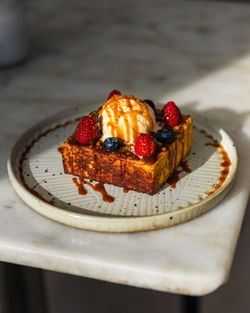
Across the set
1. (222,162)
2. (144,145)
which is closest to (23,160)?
(144,145)

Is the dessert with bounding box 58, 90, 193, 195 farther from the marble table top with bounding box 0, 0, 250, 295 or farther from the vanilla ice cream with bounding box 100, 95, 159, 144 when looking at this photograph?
the marble table top with bounding box 0, 0, 250, 295

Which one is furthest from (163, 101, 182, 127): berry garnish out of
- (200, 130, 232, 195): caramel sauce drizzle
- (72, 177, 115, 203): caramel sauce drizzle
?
(72, 177, 115, 203): caramel sauce drizzle

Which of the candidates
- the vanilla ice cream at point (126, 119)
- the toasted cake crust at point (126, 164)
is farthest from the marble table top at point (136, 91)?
the vanilla ice cream at point (126, 119)

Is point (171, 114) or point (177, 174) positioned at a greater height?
point (171, 114)

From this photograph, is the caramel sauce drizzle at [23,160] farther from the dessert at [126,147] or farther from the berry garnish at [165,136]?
the berry garnish at [165,136]

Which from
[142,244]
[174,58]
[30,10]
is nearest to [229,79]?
[174,58]

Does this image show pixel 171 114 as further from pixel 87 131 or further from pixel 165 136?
pixel 87 131
